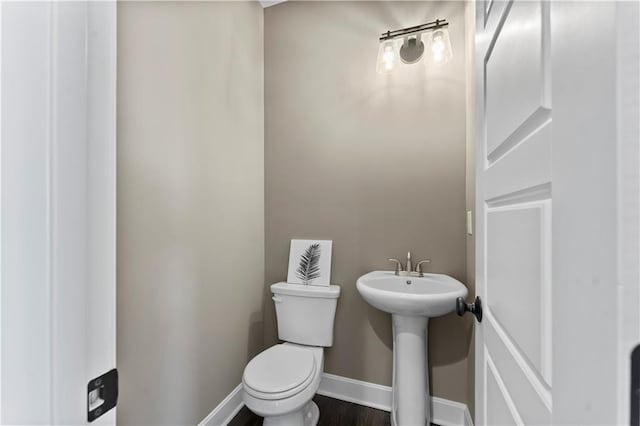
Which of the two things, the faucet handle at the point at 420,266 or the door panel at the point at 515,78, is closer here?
the door panel at the point at 515,78

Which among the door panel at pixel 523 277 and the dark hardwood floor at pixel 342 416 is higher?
the door panel at pixel 523 277

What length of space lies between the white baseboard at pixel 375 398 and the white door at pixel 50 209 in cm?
161

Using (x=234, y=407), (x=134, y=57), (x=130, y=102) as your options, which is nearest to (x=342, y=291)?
(x=234, y=407)

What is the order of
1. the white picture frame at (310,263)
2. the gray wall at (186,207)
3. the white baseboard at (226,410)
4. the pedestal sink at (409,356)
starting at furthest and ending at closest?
the white picture frame at (310,263) < the white baseboard at (226,410) < the pedestal sink at (409,356) < the gray wall at (186,207)

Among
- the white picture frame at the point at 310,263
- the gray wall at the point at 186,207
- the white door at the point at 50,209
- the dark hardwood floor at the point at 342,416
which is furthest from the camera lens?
the white picture frame at the point at 310,263

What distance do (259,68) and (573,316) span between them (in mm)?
2106

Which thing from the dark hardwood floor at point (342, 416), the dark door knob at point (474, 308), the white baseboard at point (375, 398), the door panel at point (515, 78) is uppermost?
the door panel at point (515, 78)

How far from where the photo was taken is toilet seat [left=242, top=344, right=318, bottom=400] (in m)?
1.24

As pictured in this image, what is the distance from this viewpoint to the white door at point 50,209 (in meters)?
0.36

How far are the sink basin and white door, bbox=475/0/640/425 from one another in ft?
1.88

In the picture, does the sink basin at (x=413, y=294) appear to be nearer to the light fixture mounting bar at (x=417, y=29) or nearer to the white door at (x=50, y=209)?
the white door at (x=50, y=209)

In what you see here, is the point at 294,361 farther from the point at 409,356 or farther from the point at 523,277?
the point at 523,277

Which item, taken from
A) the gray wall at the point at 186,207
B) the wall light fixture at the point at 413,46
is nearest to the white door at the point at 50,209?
the gray wall at the point at 186,207

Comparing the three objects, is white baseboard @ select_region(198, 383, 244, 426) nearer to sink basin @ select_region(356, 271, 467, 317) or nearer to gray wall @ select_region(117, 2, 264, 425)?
gray wall @ select_region(117, 2, 264, 425)
